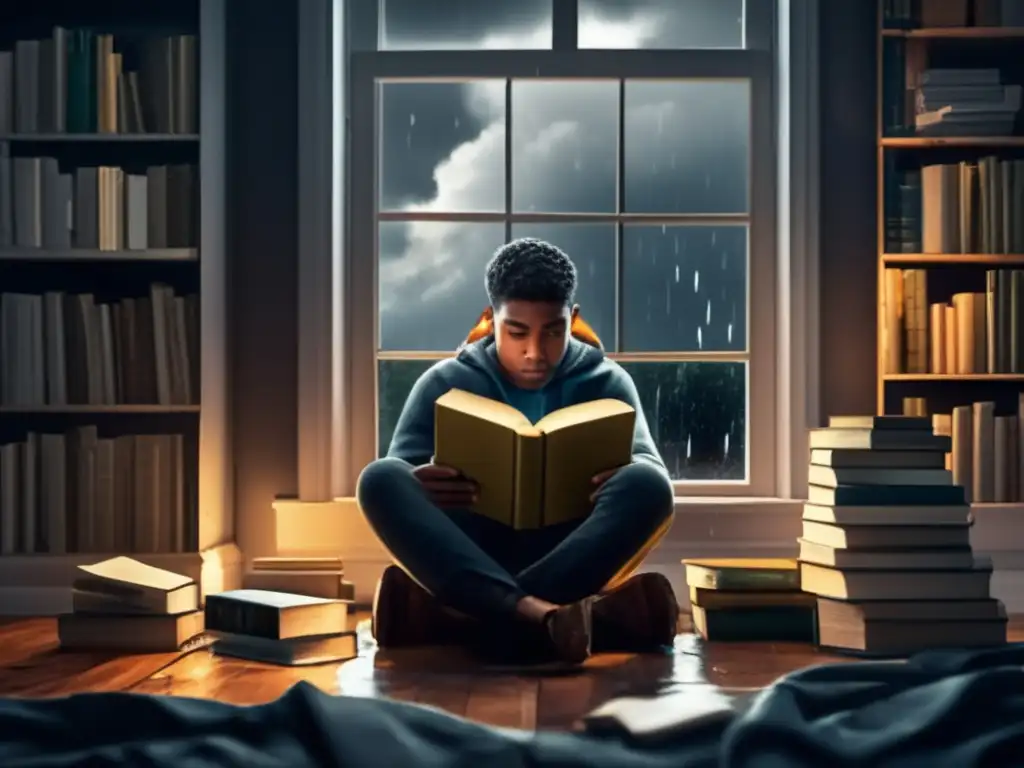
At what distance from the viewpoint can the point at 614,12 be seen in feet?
12.0

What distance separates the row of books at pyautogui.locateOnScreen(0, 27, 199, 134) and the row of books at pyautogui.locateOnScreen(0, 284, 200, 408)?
419mm

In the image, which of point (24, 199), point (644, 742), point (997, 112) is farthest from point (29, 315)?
point (997, 112)

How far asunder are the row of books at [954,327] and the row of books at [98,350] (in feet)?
5.69

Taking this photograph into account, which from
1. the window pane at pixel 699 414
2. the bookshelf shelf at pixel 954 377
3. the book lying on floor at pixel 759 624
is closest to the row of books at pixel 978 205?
the bookshelf shelf at pixel 954 377

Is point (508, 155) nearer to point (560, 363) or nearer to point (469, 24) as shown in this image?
point (469, 24)

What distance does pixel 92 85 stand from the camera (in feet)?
10.7

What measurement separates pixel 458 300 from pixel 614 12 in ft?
2.94

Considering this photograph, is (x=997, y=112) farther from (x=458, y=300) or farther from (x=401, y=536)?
(x=401, y=536)

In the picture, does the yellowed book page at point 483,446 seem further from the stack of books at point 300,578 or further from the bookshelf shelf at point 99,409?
the bookshelf shelf at point 99,409

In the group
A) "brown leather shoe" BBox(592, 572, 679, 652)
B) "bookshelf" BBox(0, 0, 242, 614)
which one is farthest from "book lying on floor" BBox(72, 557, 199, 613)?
"brown leather shoe" BBox(592, 572, 679, 652)

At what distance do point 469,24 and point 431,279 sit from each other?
705 mm

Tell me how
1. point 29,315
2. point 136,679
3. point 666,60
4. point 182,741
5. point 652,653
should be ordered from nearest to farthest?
point 182,741 < point 136,679 < point 652,653 < point 29,315 < point 666,60

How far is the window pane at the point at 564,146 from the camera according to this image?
3643mm

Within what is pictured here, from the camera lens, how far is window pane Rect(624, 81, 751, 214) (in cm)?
364
